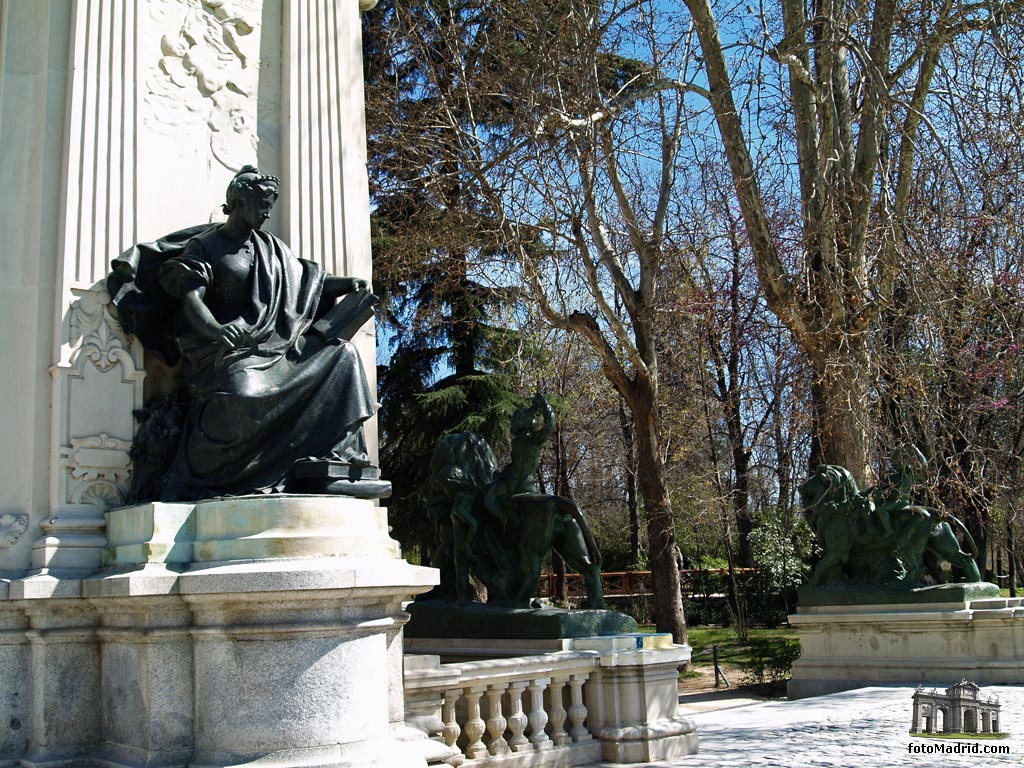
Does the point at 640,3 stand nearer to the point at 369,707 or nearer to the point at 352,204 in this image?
the point at 352,204

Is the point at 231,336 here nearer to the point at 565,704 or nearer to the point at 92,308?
the point at 92,308

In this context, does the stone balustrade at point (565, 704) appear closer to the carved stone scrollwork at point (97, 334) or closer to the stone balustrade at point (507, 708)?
the stone balustrade at point (507, 708)

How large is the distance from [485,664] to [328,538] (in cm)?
241

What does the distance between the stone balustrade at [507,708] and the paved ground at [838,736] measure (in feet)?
2.58

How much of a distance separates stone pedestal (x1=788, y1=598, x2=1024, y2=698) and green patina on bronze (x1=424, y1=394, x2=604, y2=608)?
17.5 ft

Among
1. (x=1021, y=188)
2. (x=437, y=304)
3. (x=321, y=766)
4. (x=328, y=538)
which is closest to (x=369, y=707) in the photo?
(x=321, y=766)

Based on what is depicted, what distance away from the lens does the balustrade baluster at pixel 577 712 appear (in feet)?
27.5

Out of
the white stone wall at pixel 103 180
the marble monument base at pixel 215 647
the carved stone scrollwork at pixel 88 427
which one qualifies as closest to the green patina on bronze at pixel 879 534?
the white stone wall at pixel 103 180

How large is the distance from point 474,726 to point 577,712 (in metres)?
1.17

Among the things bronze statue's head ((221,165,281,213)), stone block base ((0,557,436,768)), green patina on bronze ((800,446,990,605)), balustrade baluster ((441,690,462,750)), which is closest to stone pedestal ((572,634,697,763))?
balustrade baluster ((441,690,462,750))

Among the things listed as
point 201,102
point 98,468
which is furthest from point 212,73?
point 98,468

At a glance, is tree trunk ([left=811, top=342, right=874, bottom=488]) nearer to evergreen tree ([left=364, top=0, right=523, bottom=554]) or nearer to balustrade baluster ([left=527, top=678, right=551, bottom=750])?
evergreen tree ([left=364, top=0, right=523, bottom=554])

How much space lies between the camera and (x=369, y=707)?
5.54m

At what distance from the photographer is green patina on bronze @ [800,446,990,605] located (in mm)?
13422
